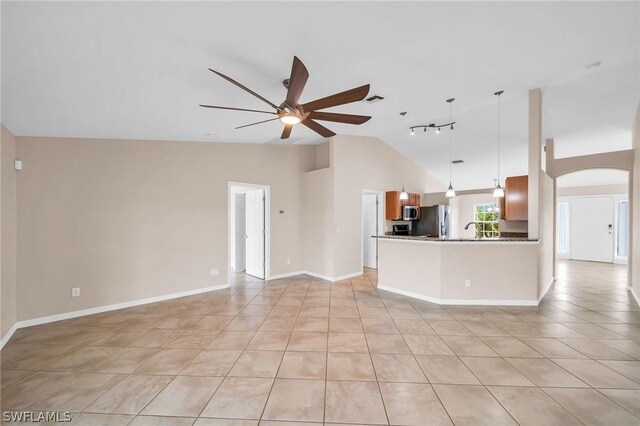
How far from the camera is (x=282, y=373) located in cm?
232

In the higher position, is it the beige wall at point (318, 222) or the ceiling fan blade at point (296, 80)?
the ceiling fan blade at point (296, 80)

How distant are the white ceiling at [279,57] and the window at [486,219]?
19.1 ft

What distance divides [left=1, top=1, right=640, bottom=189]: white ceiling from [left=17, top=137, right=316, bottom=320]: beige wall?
412mm

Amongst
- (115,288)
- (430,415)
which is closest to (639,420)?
(430,415)

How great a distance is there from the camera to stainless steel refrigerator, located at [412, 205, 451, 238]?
7.14m

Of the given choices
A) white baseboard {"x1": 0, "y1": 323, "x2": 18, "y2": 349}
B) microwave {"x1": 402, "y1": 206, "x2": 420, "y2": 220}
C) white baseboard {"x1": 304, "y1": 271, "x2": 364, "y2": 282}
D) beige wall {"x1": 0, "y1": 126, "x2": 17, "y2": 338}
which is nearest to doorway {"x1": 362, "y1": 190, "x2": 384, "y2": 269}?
microwave {"x1": 402, "y1": 206, "x2": 420, "y2": 220}

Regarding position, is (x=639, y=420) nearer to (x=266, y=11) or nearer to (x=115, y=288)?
(x=266, y=11)

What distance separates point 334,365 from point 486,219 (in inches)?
389

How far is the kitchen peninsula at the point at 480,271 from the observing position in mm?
3992

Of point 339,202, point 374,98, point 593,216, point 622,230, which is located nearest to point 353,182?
point 339,202

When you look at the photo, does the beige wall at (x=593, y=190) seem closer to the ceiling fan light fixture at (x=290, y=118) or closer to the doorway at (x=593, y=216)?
the doorway at (x=593, y=216)

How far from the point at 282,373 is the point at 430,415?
1.21 meters

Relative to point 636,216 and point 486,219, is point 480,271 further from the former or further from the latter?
point 486,219

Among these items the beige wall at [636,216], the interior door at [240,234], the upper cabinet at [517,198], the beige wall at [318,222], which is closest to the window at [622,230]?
the beige wall at [636,216]
